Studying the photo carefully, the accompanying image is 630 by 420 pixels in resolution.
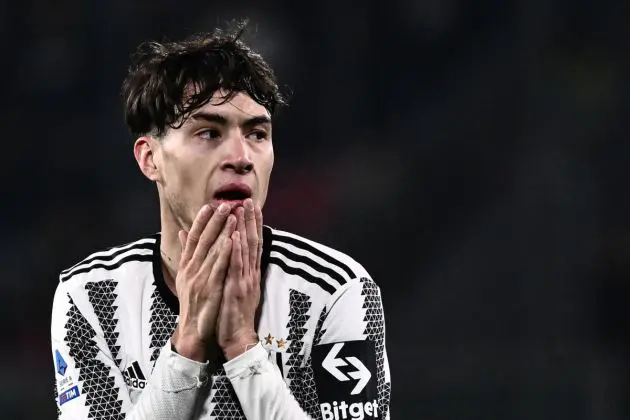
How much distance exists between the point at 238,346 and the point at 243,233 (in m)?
0.31

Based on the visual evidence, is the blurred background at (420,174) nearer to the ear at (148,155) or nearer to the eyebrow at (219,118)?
the ear at (148,155)

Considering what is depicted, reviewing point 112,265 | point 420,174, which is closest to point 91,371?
point 112,265

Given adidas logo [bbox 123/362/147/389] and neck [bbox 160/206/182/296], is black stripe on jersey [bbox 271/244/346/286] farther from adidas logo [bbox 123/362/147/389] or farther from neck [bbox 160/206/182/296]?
adidas logo [bbox 123/362/147/389]

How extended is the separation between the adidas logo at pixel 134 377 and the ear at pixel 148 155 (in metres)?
0.57

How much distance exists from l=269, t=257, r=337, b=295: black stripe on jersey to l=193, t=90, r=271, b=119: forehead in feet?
1.43

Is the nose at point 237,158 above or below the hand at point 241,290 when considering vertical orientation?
above

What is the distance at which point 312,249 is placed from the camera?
2.92 m

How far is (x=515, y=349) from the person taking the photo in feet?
16.5

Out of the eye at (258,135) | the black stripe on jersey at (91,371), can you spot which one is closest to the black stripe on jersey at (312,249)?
the eye at (258,135)

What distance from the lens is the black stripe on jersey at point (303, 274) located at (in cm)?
280

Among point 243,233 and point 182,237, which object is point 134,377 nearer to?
point 182,237

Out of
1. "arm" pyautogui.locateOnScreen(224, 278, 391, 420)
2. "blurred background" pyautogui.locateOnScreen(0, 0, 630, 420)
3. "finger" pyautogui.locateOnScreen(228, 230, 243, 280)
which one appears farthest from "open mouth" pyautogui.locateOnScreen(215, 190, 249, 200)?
"blurred background" pyautogui.locateOnScreen(0, 0, 630, 420)

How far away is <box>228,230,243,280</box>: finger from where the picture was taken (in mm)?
2621

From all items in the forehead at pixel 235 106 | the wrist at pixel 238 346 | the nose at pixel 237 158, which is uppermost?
the forehead at pixel 235 106
